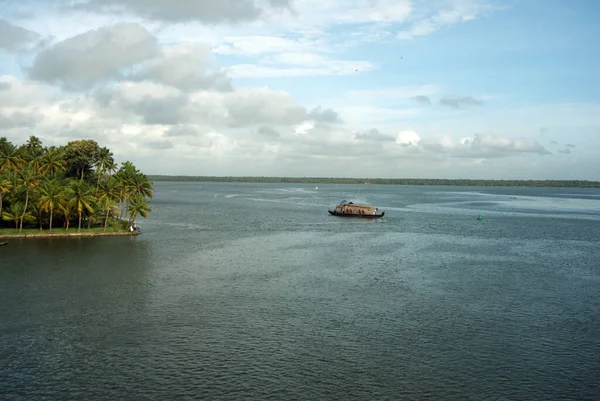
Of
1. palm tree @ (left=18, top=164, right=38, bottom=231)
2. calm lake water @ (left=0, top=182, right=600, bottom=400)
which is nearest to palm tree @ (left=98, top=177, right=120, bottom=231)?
calm lake water @ (left=0, top=182, right=600, bottom=400)

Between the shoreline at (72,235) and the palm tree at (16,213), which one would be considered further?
the palm tree at (16,213)

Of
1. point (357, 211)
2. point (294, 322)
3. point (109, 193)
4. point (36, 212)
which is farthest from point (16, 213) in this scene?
point (357, 211)

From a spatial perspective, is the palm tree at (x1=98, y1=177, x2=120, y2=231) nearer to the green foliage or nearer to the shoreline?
the shoreline

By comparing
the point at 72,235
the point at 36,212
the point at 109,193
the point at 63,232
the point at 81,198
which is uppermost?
the point at 109,193

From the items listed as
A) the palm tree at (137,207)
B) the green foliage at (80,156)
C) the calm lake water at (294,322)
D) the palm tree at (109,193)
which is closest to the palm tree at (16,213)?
the calm lake water at (294,322)

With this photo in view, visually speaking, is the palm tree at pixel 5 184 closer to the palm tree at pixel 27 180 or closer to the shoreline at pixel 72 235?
the palm tree at pixel 27 180

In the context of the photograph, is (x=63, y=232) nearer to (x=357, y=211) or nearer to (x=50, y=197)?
(x=50, y=197)

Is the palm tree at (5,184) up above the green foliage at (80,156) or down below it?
below
